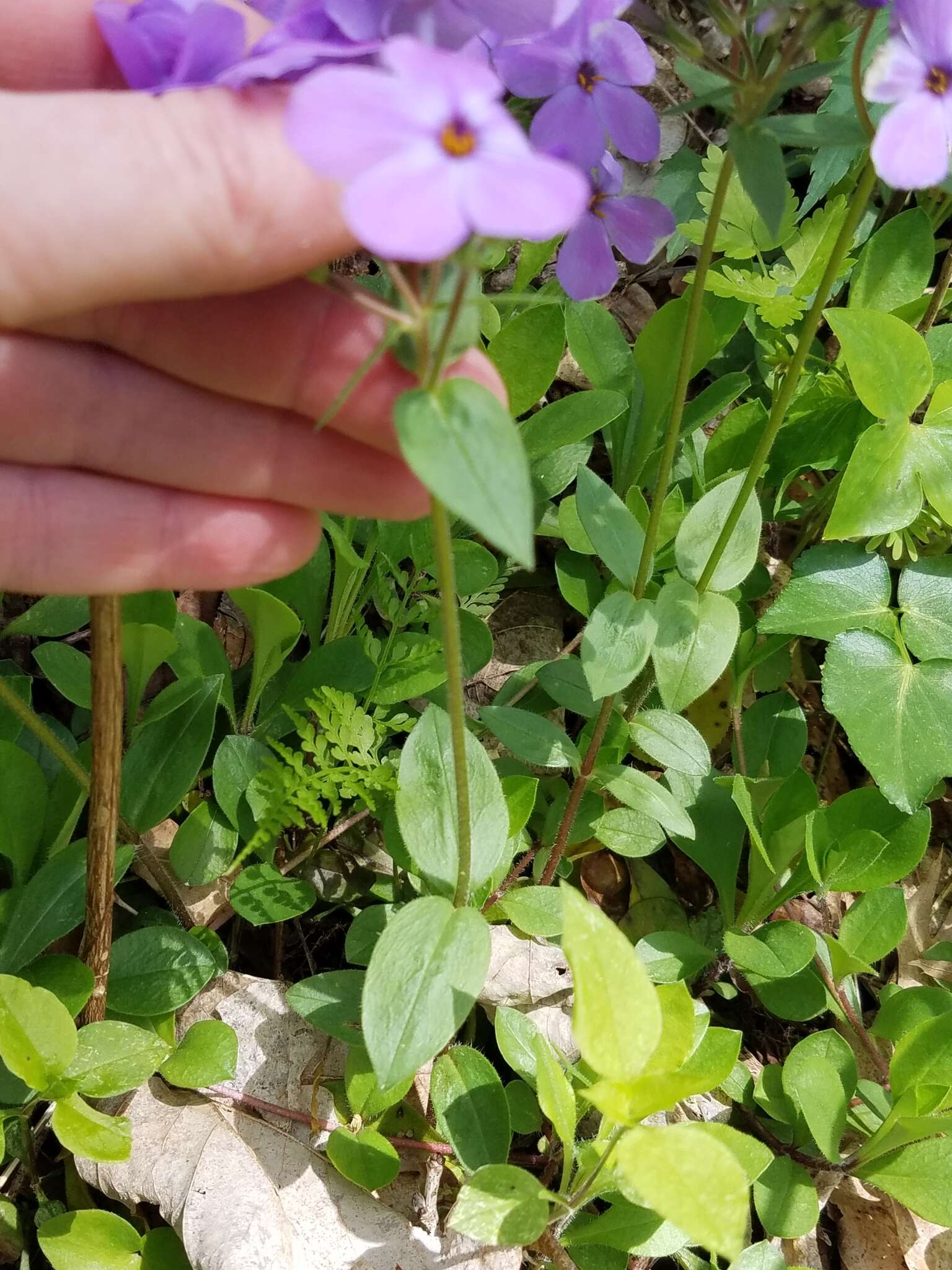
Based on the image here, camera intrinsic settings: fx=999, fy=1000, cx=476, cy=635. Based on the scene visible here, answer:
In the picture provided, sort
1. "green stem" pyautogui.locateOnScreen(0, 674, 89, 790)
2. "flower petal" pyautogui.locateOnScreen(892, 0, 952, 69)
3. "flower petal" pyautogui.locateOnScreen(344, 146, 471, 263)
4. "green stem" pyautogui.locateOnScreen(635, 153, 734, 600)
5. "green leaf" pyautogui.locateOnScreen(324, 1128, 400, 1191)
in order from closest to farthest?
"flower petal" pyautogui.locateOnScreen(344, 146, 471, 263) < "flower petal" pyautogui.locateOnScreen(892, 0, 952, 69) < "green stem" pyautogui.locateOnScreen(635, 153, 734, 600) < "green stem" pyautogui.locateOnScreen(0, 674, 89, 790) < "green leaf" pyautogui.locateOnScreen(324, 1128, 400, 1191)

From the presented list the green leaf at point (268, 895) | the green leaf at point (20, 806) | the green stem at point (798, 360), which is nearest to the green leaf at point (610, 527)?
the green stem at point (798, 360)

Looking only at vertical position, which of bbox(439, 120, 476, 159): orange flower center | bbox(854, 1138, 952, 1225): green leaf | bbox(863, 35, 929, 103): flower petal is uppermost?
bbox(863, 35, 929, 103): flower petal

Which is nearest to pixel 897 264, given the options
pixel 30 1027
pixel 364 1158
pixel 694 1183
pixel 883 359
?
pixel 883 359

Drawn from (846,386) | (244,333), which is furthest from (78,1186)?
(846,386)

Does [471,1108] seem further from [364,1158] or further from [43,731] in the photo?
[43,731]

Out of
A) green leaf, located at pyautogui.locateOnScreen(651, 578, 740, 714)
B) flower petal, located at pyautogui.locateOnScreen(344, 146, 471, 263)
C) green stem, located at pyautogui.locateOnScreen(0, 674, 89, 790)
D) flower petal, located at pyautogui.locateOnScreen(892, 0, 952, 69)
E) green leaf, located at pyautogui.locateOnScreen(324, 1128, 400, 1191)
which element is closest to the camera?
flower petal, located at pyautogui.locateOnScreen(344, 146, 471, 263)

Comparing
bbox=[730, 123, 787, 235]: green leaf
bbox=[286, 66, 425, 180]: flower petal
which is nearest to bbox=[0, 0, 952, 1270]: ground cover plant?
bbox=[730, 123, 787, 235]: green leaf

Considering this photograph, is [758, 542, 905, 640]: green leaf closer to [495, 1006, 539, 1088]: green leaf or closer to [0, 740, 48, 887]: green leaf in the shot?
[495, 1006, 539, 1088]: green leaf

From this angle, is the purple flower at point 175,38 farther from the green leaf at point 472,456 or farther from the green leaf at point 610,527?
the green leaf at point 610,527
